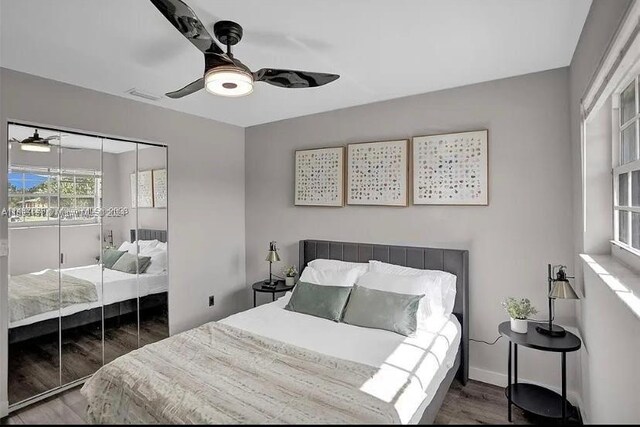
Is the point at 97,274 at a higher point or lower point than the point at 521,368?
higher

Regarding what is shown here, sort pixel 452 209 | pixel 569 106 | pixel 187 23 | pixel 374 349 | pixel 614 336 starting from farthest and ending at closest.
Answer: pixel 452 209 < pixel 569 106 < pixel 374 349 < pixel 187 23 < pixel 614 336

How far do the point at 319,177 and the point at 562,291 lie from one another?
7.72 ft

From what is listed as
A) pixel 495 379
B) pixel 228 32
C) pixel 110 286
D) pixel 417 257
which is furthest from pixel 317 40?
pixel 495 379

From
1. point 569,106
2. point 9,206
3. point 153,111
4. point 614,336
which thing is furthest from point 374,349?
Result: point 153,111

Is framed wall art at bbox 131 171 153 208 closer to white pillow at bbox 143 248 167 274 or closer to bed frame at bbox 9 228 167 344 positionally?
bed frame at bbox 9 228 167 344

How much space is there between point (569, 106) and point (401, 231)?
159cm

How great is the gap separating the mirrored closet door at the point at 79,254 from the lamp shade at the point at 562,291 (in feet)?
11.0

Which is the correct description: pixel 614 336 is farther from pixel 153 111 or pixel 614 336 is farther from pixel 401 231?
pixel 153 111

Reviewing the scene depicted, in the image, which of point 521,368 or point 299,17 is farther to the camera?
point 521,368

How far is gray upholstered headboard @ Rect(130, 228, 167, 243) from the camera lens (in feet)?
10.8

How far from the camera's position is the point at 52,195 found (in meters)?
2.69

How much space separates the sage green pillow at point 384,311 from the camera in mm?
2400

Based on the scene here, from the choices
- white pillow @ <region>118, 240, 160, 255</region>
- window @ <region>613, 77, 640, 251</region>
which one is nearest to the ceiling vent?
white pillow @ <region>118, 240, 160, 255</region>

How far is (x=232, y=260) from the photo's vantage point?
4.21 meters
